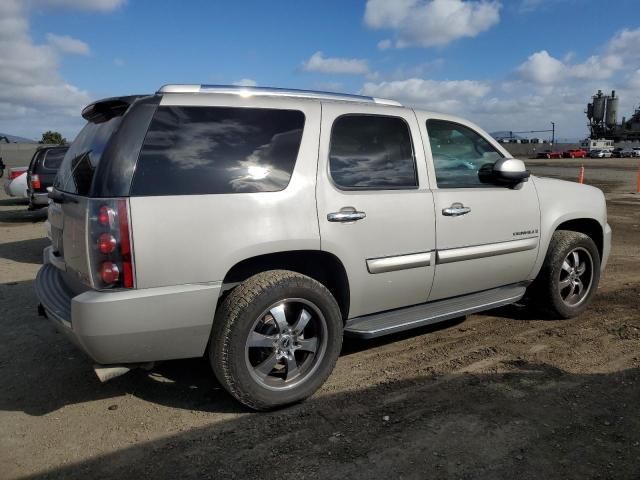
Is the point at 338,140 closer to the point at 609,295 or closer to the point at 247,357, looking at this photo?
the point at 247,357

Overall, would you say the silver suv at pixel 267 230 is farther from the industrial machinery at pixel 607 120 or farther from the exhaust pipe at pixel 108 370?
the industrial machinery at pixel 607 120

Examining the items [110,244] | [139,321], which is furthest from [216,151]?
[139,321]

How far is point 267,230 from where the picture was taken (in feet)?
10.4

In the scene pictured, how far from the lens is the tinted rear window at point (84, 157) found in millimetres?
3115

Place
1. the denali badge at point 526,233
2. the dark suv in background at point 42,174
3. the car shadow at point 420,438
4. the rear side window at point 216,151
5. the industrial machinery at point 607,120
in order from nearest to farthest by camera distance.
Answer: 1. the car shadow at point 420,438
2. the rear side window at point 216,151
3. the denali badge at point 526,233
4. the dark suv in background at point 42,174
5. the industrial machinery at point 607,120

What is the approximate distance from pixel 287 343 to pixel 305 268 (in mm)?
532

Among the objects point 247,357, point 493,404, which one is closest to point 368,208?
point 247,357

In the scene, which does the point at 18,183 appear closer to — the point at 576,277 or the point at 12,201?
the point at 12,201

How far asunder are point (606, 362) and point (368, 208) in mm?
2167

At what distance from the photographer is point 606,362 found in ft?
13.1

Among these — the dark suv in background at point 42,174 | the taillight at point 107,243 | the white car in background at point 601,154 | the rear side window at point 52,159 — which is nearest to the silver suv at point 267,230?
the taillight at point 107,243

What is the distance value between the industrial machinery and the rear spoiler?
11304 centimetres

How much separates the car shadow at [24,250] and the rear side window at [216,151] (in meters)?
6.04

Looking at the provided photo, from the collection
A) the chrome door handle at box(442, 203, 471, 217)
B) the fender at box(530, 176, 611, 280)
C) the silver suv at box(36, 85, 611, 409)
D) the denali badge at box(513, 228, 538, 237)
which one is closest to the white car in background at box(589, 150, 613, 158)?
the fender at box(530, 176, 611, 280)
